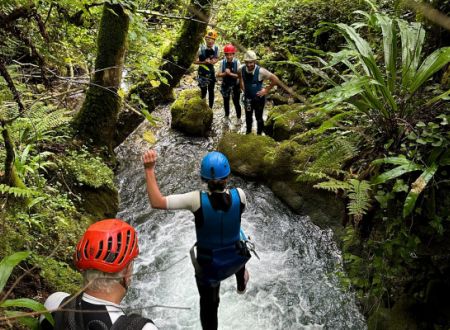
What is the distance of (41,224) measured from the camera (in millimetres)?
4574

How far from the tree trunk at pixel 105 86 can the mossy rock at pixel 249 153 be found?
251 centimetres

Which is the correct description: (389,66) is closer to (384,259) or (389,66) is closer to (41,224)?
(384,259)

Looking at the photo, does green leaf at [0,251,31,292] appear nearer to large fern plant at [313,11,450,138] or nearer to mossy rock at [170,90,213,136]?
large fern plant at [313,11,450,138]

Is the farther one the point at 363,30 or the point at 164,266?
the point at 363,30

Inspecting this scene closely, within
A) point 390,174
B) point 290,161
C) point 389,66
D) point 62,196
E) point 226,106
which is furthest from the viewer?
point 226,106

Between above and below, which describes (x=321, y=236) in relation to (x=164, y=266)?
above

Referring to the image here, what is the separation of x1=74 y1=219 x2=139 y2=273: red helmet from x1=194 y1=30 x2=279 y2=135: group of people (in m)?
5.70

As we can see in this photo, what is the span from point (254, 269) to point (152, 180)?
328 cm

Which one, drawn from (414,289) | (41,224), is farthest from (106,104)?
(414,289)

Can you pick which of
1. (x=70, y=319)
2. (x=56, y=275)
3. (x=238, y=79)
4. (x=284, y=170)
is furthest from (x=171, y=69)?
(x=70, y=319)

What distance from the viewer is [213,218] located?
12.6 feet

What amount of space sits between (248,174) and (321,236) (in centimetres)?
210

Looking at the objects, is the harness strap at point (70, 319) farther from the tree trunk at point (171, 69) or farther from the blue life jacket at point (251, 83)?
the blue life jacket at point (251, 83)

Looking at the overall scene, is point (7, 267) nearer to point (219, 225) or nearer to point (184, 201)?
point (184, 201)
